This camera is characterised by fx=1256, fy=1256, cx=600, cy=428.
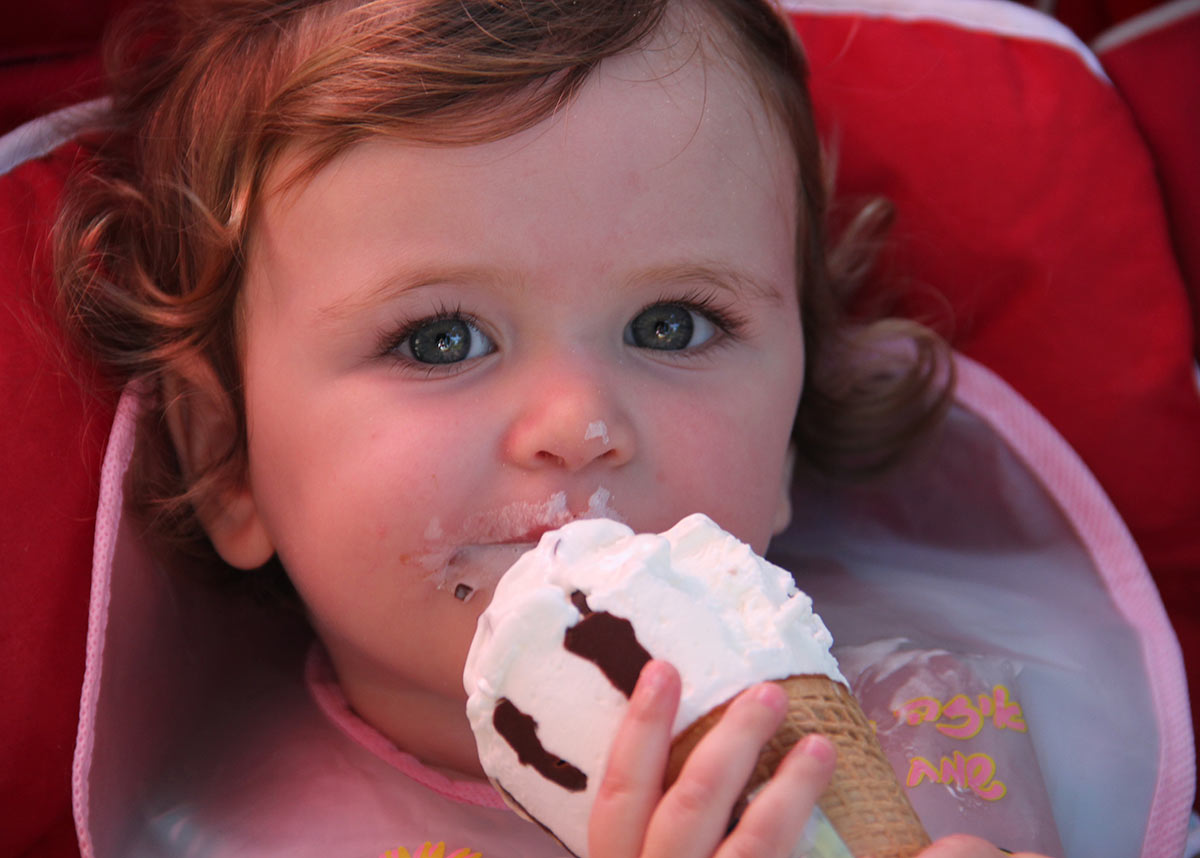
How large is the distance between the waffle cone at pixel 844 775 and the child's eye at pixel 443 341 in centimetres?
43

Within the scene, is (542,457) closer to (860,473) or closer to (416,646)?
(416,646)

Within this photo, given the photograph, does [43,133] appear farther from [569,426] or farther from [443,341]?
[569,426]

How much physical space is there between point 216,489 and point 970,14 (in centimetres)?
112

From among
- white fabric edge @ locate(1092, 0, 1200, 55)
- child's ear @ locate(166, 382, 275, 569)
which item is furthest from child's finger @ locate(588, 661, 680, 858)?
white fabric edge @ locate(1092, 0, 1200, 55)

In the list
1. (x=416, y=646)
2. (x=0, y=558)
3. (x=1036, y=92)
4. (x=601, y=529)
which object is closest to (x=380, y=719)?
(x=416, y=646)

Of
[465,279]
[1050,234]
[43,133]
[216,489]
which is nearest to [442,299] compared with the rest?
[465,279]

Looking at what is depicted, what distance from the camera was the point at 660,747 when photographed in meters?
0.79

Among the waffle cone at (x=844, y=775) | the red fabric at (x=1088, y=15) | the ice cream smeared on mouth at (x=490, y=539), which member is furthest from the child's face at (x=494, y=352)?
the red fabric at (x=1088, y=15)

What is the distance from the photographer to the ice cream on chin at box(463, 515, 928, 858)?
0.82 meters

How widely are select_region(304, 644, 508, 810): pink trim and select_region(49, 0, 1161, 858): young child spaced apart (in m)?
Result: 0.01

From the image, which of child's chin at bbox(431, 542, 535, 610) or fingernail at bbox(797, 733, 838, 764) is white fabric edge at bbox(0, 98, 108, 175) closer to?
child's chin at bbox(431, 542, 535, 610)

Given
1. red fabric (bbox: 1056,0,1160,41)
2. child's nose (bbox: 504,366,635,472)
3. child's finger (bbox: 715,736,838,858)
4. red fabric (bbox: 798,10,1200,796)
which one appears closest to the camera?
child's finger (bbox: 715,736,838,858)

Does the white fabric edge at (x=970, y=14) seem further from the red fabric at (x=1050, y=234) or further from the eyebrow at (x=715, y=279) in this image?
the eyebrow at (x=715, y=279)

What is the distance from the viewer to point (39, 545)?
119cm
